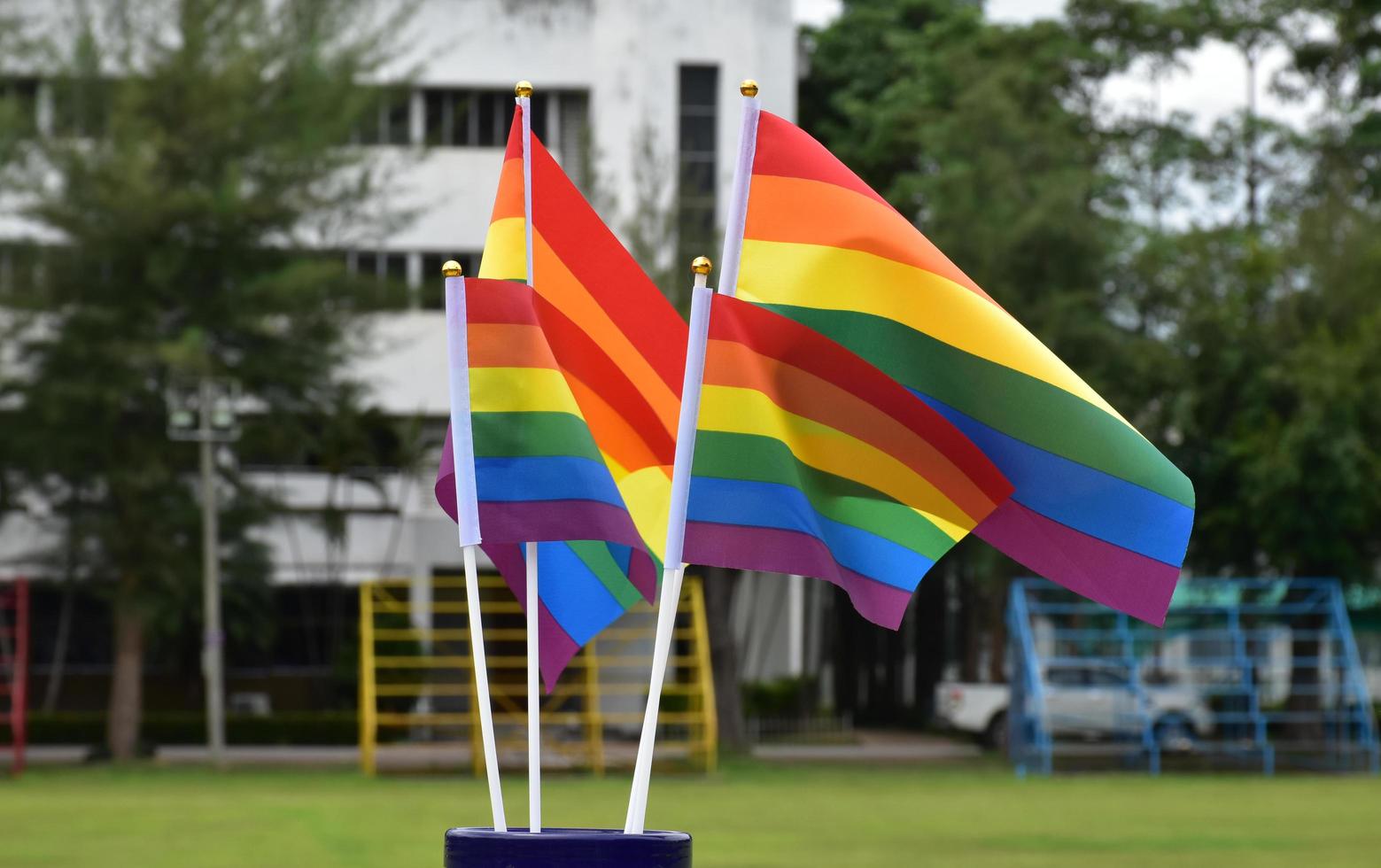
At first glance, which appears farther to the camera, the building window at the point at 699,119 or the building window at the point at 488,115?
the building window at the point at 488,115

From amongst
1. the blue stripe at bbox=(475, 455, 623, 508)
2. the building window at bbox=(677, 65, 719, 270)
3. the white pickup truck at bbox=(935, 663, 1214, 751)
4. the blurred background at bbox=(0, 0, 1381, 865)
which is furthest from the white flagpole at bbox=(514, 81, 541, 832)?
the building window at bbox=(677, 65, 719, 270)

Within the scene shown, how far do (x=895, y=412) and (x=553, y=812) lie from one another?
13587mm

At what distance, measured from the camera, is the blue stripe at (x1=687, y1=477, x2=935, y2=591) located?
182 inches

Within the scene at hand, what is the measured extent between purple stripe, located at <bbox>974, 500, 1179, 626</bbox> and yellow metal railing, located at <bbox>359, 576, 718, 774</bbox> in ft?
55.3

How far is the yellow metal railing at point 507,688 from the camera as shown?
982 inches

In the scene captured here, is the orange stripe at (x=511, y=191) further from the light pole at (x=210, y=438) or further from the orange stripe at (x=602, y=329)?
the light pole at (x=210, y=438)

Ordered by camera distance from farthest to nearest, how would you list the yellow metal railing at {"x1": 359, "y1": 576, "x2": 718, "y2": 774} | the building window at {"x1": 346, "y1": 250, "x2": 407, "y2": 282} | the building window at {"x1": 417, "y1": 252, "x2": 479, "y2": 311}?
the building window at {"x1": 346, "y1": 250, "x2": 407, "y2": 282}
the building window at {"x1": 417, "y1": 252, "x2": 479, "y2": 311}
the yellow metal railing at {"x1": 359, "y1": 576, "x2": 718, "y2": 774}

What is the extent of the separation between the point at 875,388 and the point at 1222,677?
28.2 meters

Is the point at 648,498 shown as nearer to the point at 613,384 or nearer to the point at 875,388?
the point at 613,384

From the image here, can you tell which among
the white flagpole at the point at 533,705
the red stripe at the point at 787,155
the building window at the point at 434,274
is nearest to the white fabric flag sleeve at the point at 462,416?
the white flagpole at the point at 533,705

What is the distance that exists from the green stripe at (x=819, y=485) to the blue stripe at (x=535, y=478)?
332 millimetres

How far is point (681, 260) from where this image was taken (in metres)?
26.2

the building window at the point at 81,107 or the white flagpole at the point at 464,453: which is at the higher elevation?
the building window at the point at 81,107

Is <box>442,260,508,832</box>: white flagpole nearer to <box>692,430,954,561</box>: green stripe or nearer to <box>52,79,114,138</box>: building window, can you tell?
<box>692,430,954,561</box>: green stripe
